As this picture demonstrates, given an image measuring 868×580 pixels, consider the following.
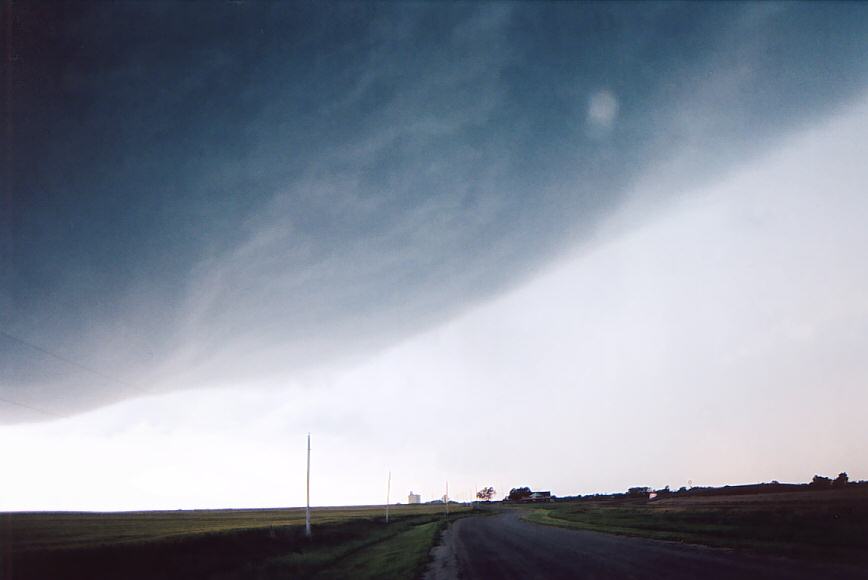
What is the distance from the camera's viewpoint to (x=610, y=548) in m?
27.0

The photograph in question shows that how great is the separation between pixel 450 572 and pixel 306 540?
81.0 feet

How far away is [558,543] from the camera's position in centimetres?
3183

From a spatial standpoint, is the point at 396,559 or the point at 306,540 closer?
the point at 396,559

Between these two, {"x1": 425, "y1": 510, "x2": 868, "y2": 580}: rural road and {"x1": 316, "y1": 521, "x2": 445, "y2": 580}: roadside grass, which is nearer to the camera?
{"x1": 425, "y1": 510, "x2": 868, "y2": 580}: rural road

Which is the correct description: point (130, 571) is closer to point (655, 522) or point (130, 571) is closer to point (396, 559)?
point (396, 559)

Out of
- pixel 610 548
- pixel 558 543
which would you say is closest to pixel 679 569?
pixel 610 548

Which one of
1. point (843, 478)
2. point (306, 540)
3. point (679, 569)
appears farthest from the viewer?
point (843, 478)

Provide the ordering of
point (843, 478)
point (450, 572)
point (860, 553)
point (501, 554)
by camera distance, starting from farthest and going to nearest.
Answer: point (843, 478) → point (501, 554) → point (450, 572) → point (860, 553)

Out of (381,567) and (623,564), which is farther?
(381,567)

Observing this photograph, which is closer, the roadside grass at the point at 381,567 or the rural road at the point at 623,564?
the rural road at the point at 623,564

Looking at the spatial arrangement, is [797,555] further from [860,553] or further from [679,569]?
[679,569]

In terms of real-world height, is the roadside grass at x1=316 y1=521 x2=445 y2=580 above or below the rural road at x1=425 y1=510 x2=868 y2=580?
below

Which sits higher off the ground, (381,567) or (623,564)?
(623,564)

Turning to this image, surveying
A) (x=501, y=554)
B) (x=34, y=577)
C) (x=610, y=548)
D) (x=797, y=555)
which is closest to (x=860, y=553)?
(x=797, y=555)
